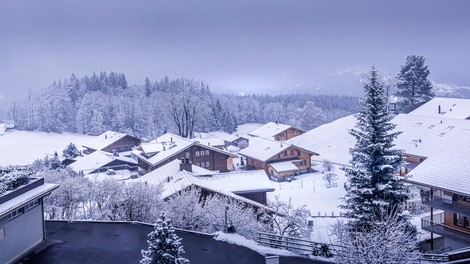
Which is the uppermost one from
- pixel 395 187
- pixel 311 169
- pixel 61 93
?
pixel 61 93

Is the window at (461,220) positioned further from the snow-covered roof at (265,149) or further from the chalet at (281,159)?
the snow-covered roof at (265,149)

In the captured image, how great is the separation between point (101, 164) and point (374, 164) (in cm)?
5538

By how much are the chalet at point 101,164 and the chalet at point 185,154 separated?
12.5ft

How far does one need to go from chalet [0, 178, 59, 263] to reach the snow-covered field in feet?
252

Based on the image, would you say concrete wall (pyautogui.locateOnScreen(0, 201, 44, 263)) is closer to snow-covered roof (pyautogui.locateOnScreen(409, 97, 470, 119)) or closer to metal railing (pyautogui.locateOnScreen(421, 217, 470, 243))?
metal railing (pyautogui.locateOnScreen(421, 217, 470, 243))

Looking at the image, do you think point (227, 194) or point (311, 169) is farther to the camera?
point (311, 169)

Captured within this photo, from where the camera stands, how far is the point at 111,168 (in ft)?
246

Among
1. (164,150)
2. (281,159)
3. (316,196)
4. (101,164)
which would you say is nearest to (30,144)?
(101,164)

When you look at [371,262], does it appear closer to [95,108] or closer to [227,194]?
[227,194]

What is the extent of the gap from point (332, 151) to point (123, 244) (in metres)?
72.7

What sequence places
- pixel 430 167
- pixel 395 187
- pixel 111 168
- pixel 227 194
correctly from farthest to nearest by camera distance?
1. pixel 111 168
2. pixel 227 194
3. pixel 430 167
4. pixel 395 187

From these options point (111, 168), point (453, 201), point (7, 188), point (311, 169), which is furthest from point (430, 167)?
point (111, 168)

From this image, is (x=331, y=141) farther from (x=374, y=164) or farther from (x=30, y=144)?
(x=30, y=144)

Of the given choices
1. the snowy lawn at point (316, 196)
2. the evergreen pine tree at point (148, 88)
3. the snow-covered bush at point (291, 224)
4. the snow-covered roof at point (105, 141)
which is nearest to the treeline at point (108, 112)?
the evergreen pine tree at point (148, 88)
